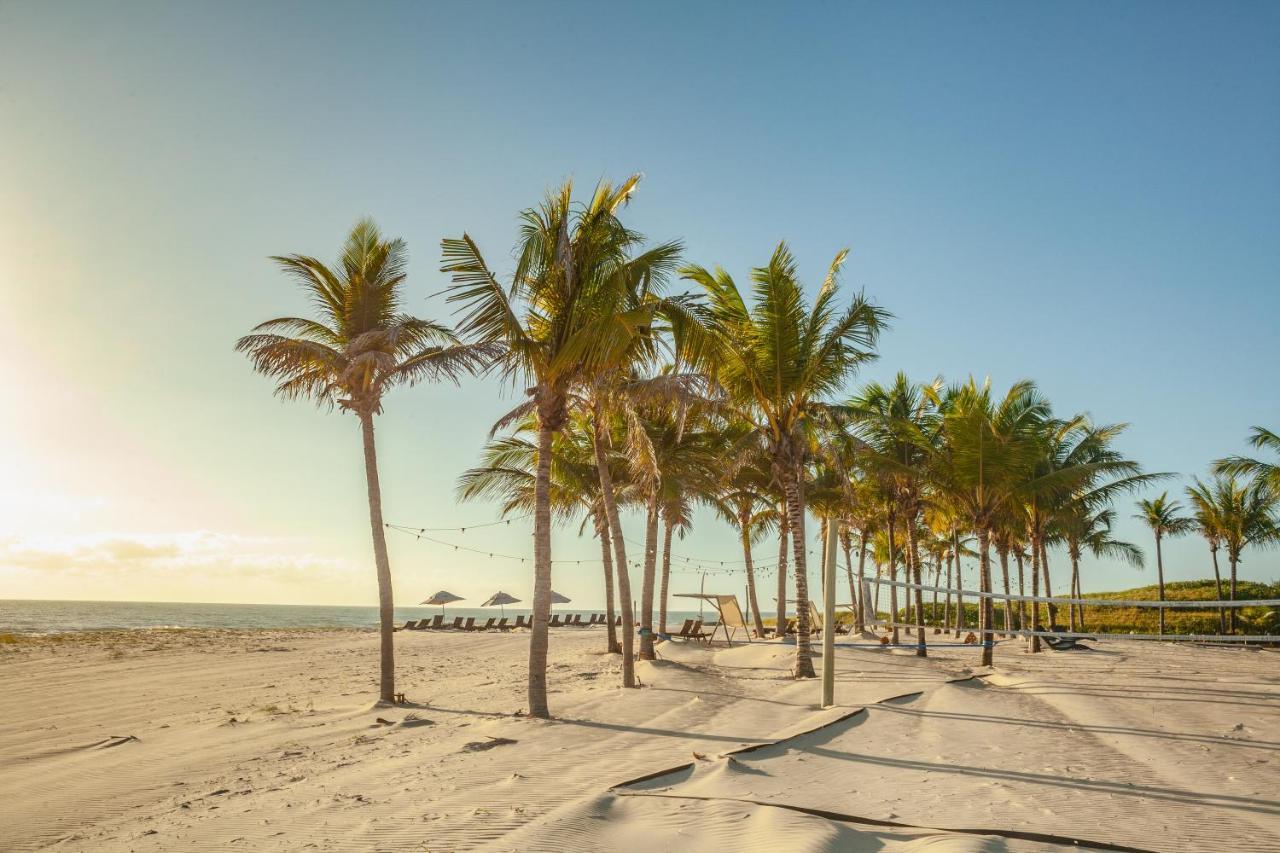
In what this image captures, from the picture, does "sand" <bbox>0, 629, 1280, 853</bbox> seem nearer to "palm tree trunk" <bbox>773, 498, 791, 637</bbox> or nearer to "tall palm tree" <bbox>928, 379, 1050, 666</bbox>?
"tall palm tree" <bbox>928, 379, 1050, 666</bbox>

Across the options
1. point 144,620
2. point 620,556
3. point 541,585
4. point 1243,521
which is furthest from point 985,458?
point 144,620

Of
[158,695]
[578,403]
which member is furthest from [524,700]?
[158,695]

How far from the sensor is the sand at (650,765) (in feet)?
15.3

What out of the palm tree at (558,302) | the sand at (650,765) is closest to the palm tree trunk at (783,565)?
the sand at (650,765)

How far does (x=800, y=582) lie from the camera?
14.9 meters

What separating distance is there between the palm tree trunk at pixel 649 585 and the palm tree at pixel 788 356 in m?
3.71

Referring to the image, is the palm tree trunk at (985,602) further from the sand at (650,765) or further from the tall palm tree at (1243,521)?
the tall palm tree at (1243,521)

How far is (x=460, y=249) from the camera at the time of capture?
10.2m

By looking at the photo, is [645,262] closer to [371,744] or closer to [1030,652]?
[371,744]

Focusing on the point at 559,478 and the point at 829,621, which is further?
the point at 559,478

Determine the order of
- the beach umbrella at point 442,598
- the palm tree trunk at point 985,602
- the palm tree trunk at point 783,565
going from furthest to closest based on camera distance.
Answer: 1. the beach umbrella at point 442,598
2. the palm tree trunk at point 783,565
3. the palm tree trunk at point 985,602

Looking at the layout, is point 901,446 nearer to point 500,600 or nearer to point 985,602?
point 985,602

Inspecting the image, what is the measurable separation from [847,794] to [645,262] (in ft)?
24.2

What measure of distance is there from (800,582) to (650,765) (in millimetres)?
8907
